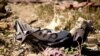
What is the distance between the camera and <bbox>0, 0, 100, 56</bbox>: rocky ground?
503 centimetres

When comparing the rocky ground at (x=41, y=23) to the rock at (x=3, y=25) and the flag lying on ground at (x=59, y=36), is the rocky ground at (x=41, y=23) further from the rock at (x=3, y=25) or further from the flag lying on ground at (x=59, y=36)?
the flag lying on ground at (x=59, y=36)

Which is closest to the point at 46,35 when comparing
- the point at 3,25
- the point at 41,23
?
the point at 41,23

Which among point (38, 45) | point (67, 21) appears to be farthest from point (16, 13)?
point (38, 45)

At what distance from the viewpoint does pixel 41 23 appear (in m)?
6.13

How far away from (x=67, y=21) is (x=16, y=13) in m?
1.28

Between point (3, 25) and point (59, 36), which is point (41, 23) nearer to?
point (3, 25)

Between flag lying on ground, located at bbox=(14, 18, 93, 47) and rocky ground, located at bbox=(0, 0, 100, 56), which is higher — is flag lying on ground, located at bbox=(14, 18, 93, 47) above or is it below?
above

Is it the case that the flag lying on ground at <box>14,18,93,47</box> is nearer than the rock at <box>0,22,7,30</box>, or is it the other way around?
the flag lying on ground at <box>14,18,93,47</box>

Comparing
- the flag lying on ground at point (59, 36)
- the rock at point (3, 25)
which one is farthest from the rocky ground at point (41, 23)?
the flag lying on ground at point (59, 36)

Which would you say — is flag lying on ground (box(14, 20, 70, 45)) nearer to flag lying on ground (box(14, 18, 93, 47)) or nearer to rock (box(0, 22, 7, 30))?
flag lying on ground (box(14, 18, 93, 47))

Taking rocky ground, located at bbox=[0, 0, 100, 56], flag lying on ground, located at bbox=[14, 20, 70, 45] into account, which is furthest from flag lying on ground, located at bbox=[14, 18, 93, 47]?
rocky ground, located at bbox=[0, 0, 100, 56]

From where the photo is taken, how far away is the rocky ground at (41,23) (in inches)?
198

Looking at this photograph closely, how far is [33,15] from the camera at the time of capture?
21.5 ft

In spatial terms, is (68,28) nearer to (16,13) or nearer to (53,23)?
(53,23)
